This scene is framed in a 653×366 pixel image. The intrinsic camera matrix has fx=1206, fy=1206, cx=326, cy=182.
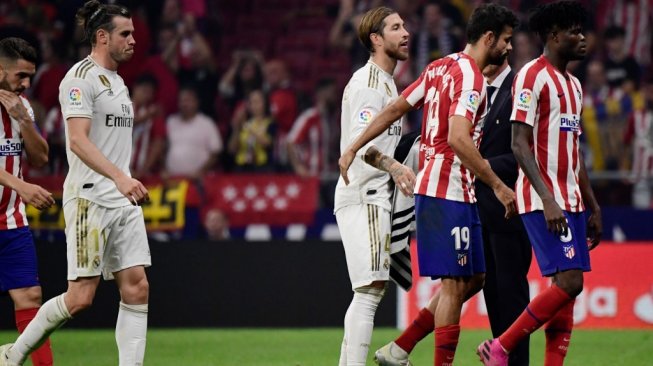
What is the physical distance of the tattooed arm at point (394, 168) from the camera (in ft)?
22.7

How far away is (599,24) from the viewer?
1709 cm

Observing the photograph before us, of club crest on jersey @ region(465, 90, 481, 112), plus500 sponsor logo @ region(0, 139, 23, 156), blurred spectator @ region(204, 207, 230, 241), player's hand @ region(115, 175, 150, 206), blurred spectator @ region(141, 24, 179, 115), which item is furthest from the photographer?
blurred spectator @ region(141, 24, 179, 115)

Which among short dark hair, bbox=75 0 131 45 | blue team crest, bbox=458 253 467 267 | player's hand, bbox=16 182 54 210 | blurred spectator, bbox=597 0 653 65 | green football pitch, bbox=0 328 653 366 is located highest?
blurred spectator, bbox=597 0 653 65

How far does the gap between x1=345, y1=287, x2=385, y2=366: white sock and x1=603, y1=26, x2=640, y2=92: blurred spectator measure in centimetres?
886

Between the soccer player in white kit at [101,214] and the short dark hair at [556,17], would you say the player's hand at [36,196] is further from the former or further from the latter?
the short dark hair at [556,17]

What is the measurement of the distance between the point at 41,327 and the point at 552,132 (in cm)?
324

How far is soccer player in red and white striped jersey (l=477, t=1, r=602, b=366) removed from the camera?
6922 mm

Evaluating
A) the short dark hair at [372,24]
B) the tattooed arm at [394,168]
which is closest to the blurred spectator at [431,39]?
the short dark hair at [372,24]

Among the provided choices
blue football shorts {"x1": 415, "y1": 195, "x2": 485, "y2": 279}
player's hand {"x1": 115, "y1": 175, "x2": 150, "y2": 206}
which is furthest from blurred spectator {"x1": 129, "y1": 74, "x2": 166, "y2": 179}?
blue football shorts {"x1": 415, "y1": 195, "x2": 485, "y2": 279}

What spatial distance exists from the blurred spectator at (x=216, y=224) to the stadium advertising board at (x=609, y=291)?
2447 mm

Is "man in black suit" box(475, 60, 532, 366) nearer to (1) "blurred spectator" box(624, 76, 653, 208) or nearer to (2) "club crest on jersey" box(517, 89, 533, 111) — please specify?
(2) "club crest on jersey" box(517, 89, 533, 111)

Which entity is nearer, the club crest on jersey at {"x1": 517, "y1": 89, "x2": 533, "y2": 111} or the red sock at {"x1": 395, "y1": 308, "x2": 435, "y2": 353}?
the club crest on jersey at {"x1": 517, "y1": 89, "x2": 533, "y2": 111}

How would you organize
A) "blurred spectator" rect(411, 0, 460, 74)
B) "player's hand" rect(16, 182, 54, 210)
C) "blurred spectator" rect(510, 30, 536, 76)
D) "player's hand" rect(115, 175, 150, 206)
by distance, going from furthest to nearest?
1. "blurred spectator" rect(411, 0, 460, 74)
2. "blurred spectator" rect(510, 30, 536, 76)
3. "player's hand" rect(16, 182, 54, 210)
4. "player's hand" rect(115, 175, 150, 206)

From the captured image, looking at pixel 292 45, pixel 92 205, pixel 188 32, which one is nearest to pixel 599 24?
pixel 292 45
